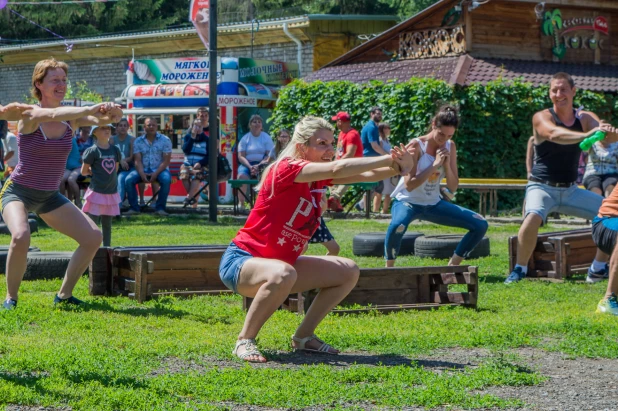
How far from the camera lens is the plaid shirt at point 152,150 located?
20.1 metres

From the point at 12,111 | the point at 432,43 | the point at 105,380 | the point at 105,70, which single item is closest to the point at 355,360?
the point at 105,380

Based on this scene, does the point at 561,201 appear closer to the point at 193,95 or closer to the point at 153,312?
the point at 153,312

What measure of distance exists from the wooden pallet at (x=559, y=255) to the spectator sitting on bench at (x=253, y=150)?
9.80 m

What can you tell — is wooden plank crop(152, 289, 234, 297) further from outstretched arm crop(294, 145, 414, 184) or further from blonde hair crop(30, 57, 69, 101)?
outstretched arm crop(294, 145, 414, 184)

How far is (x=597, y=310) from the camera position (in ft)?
27.7

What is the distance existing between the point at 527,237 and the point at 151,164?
11385 mm

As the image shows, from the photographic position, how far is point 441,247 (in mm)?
12609

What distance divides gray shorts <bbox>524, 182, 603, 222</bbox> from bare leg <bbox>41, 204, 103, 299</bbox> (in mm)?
4428

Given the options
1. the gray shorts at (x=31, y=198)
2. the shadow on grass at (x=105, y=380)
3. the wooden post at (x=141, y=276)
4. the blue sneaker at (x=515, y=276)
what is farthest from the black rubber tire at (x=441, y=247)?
the shadow on grass at (x=105, y=380)

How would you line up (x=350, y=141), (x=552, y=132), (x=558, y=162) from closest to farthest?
(x=552, y=132)
(x=558, y=162)
(x=350, y=141)

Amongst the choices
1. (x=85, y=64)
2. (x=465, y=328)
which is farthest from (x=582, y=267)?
(x=85, y=64)

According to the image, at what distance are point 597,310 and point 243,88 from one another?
16.7m

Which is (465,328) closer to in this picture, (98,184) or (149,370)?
(149,370)

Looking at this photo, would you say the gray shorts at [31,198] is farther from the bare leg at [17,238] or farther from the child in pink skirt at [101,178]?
the child in pink skirt at [101,178]
